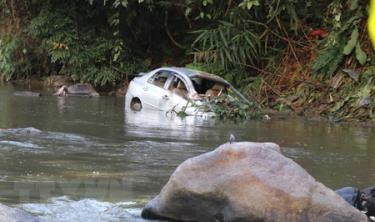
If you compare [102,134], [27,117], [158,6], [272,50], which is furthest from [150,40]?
[102,134]

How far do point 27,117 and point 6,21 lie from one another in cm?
1468

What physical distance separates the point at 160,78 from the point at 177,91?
41.9 inches

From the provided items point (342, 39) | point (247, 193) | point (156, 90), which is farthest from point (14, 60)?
point (247, 193)

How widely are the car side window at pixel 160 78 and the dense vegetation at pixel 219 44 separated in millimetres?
2834

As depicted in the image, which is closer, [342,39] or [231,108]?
[231,108]

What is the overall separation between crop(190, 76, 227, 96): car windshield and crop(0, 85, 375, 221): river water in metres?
1.25

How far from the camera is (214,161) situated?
6.56 meters

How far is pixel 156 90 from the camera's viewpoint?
1753 centimetres

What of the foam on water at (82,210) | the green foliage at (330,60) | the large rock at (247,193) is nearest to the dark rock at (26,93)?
the green foliage at (330,60)

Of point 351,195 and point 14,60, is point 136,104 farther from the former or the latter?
point 351,195

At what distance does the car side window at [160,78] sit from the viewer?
1773cm

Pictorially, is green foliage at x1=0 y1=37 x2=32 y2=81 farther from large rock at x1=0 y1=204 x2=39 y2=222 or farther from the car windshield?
large rock at x1=0 y1=204 x2=39 y2=222

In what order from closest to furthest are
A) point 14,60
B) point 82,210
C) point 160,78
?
point 82,210, point 160,78, point 14,60

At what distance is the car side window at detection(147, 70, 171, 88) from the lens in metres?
17.7
